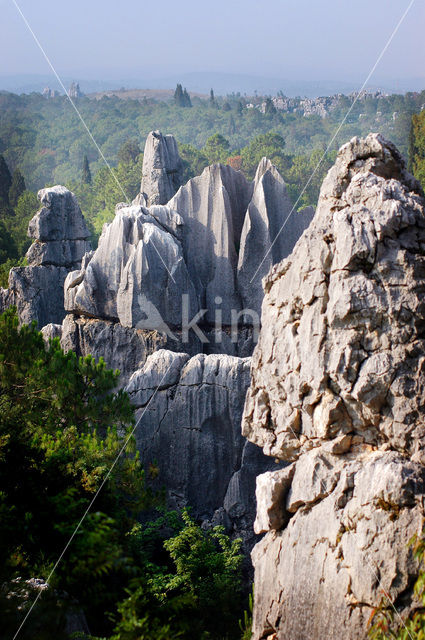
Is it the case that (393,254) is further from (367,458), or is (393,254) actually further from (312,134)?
(312,134)

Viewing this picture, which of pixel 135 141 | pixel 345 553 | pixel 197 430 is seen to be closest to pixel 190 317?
pixel 197 430

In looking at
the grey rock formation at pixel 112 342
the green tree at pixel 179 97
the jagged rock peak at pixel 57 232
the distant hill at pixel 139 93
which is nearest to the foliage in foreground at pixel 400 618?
the grey rock formation at pixel 112 342

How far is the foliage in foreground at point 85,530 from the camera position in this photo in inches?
208

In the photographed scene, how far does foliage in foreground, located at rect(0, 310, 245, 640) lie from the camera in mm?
5277

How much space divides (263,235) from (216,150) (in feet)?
144

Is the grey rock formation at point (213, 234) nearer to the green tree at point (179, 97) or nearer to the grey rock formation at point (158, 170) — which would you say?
the grey rock formation at point (158, 170)

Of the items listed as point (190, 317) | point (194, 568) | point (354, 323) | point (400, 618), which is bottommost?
point (194, 568)

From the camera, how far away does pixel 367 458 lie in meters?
5.81

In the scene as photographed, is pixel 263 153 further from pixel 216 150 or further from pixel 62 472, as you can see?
pixel 62 472

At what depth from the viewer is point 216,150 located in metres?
59.6

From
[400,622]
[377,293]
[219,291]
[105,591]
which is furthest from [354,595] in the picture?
[219,291]

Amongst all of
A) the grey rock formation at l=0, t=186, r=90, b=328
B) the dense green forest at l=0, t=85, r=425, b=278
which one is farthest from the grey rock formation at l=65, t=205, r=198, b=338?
the dense green forest at l=0, t=85, r=425, b=278

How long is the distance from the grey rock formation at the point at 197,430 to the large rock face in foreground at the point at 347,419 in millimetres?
5391

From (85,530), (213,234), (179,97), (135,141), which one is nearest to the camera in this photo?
(85,530)
